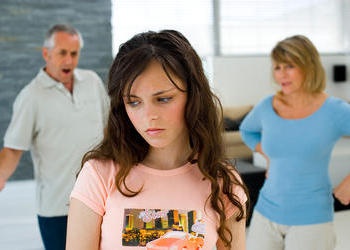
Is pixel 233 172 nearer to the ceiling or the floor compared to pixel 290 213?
nearer to the ceiling

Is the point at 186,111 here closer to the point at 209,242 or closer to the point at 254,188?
the point at 209,242

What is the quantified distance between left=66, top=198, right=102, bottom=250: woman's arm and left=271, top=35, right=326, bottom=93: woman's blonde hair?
126 centimetres

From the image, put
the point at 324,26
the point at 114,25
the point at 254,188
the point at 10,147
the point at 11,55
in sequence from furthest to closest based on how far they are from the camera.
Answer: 1. the point at 324,26
2. the point at 114,25
3. the point at 11,55
4. the point at 254,188
5. the point at 10,147

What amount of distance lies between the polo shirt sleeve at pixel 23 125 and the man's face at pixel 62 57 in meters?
0.25

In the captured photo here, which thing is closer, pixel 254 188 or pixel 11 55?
pixel 254 188

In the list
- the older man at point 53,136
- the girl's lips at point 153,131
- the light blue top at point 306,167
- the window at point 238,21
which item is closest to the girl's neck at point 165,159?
the girl's lips at point 153,131

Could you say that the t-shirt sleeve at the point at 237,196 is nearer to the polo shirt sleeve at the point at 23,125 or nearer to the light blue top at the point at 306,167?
the light blue top at the point at 306,167

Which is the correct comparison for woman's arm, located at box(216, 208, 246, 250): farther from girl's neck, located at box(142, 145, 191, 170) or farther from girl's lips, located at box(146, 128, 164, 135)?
girl's lips, located at box(146, 128, 164, 135)

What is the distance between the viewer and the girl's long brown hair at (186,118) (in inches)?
41.1

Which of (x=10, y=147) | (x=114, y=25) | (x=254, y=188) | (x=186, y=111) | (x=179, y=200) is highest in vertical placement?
(x=114, y=25)

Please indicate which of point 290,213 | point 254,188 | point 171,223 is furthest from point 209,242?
point 254,188

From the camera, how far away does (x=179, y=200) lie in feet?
3.54

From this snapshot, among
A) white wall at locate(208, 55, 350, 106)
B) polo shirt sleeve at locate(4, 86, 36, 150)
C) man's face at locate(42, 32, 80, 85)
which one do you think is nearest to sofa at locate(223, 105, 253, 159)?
white wall at locate(208, 55, 350, 106)

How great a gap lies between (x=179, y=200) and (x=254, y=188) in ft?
10.4
